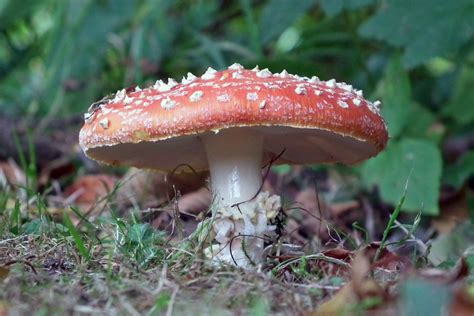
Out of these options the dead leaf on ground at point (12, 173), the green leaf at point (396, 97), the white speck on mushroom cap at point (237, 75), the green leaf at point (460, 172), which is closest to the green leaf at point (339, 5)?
the green leaf at point (396, 97)

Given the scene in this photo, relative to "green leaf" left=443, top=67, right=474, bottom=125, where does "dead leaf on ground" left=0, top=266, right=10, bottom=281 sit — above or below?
above

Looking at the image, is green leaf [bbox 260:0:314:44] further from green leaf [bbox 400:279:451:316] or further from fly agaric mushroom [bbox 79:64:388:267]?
green leaf [bbox 400:279:451:316]

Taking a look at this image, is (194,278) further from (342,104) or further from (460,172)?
(460,172)

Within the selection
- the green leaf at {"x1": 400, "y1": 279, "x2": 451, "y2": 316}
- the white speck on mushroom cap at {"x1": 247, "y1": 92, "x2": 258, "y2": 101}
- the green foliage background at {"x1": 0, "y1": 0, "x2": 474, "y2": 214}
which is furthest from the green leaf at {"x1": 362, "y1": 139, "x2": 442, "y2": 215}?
the green leaf at {"x1": 400, "y1": 279, "x2": 451, "y2": 316}

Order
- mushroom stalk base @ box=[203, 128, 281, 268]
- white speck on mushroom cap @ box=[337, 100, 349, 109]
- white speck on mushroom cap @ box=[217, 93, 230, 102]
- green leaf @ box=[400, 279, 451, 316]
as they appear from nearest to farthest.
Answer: green leaf @ box=[400, 279, 451, 316] < white speck on mushroom cap @ box=[217, 93, 230, 102] < white speck on mushroom cap @ box=[337, 100, 349, 109] < mushroom stalk base @ box=[203, 128, 281, 268]

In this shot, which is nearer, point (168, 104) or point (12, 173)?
point (168, 104)

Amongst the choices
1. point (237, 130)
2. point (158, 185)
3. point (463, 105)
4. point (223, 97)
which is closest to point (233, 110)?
point (223, 97)

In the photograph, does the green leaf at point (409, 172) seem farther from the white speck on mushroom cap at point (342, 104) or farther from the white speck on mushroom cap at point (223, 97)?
the white speck on mushroom cap at point (223, 97)

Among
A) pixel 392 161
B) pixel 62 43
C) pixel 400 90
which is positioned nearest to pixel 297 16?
pixel 400 90
